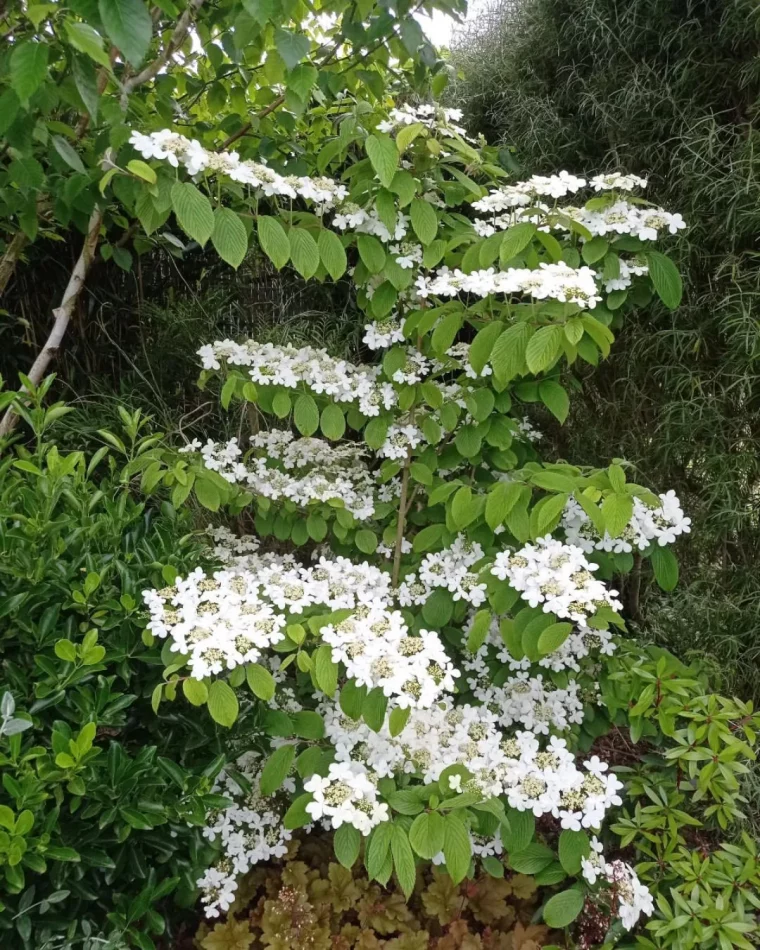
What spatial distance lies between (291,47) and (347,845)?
1.39m

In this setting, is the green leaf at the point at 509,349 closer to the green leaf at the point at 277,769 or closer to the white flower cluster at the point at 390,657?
the white flower cluster at the point at 390,657

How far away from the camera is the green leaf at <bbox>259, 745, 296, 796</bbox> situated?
124 centimetres

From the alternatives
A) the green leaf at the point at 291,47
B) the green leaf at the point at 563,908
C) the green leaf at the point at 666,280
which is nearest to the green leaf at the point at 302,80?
the green leaf at the point at 291,47

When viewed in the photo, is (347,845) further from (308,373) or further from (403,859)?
(308,373)

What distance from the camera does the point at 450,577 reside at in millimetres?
1447

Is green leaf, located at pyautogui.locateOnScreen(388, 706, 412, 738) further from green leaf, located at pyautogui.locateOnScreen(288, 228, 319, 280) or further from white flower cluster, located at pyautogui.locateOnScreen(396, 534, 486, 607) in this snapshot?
green leaf, located at pyautogui.locateOnScreen(288, 228, 319, 280)

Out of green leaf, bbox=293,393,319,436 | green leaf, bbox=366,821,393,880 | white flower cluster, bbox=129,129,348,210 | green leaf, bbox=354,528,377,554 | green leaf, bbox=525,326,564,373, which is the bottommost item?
green leaf, bbox=366,821,393,880

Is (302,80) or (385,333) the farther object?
(385,333)

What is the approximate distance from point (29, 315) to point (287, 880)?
7.72 ft

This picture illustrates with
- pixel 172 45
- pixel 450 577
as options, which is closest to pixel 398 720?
pixel 450 577

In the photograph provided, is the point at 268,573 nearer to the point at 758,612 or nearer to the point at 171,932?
the point at 171,932

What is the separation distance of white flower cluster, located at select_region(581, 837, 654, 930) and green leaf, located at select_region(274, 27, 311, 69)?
1.55m

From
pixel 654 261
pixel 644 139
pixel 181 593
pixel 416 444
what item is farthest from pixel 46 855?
pixel 644 139

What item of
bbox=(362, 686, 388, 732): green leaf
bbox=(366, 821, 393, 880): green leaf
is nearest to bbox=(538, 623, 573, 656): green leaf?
bbox=(362, 686, 388, 732): green leaf
